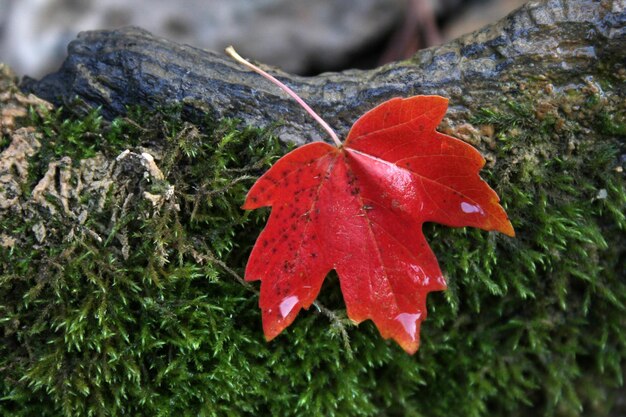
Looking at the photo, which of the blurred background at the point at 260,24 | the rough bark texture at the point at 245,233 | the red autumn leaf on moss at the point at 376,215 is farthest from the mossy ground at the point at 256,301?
the blurred background at the point at 260,24

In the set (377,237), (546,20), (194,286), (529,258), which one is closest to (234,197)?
(194,286)

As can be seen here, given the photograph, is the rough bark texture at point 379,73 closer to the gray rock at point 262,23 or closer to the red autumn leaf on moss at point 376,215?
the red autumn leaf on moss at point 376,215

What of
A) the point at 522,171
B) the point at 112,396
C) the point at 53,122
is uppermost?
the point at 53,122

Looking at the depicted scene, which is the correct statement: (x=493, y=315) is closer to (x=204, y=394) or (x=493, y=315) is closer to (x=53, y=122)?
(x=204, y=394)

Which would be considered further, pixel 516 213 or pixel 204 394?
pixel 516 213

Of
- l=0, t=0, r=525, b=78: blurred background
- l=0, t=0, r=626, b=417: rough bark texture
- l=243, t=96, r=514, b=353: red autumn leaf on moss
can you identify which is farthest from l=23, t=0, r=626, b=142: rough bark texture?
l=0, t=0, r=525, b=78: blurred background

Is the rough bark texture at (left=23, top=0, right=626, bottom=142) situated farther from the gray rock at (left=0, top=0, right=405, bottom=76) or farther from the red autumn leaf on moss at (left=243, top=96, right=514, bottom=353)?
the gray rock at (left=0, top=0, right=405, bottom=76)
